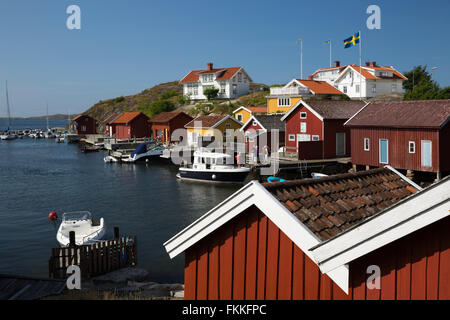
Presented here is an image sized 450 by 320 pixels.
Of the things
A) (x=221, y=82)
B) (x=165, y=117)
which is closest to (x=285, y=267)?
(x=165, y=117)

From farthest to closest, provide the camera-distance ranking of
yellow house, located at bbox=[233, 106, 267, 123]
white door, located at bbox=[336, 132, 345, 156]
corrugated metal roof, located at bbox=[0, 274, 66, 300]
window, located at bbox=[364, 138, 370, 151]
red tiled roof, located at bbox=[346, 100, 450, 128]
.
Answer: yellow house, located at bbox=[233, 106, 267, 123] → white door, located at bbox=[336, 132, 345, 156] → window, located at bbox=[364, 138, 370, 151] → red tiled roof, located at bbox=[346, 100, 450, 128] → corrugated metal roof, located at bbox=[0, 274, 66, 300]

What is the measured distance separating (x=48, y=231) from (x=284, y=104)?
45174mm

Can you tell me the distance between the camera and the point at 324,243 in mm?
4594

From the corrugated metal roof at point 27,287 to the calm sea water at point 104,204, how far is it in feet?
15.8

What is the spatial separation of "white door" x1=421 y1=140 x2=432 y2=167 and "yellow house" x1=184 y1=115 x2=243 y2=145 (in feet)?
98.9

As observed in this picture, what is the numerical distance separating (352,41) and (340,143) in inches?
782

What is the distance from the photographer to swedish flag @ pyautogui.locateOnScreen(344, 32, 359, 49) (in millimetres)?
56156

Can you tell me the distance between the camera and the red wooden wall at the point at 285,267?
435 centimetres

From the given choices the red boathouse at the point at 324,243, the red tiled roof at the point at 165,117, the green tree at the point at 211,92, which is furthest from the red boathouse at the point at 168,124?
the red boathouse at the point at 324,243

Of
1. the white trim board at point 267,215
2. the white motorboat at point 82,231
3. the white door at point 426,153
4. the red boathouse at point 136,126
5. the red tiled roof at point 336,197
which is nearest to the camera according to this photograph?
the white trim board at point 267,215

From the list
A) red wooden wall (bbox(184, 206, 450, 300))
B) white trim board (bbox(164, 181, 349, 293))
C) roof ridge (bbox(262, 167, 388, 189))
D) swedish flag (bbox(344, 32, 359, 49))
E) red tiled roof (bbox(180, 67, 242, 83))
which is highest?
red tiled roof (bbox(180, 67, 242, 83))

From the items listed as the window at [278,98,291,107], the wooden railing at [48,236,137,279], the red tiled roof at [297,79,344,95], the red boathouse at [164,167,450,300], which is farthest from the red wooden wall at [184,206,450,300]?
the red tiled roof at [297,79,344,95]

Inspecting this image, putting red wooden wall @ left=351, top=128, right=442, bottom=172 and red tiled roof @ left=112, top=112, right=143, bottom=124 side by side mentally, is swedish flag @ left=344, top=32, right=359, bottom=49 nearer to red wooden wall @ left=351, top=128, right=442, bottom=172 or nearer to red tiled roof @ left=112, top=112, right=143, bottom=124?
red wooden wall @ left=351, top=128, right=442, bottom=172

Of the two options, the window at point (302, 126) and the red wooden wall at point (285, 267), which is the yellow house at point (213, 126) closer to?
the window at point (302, 126)
